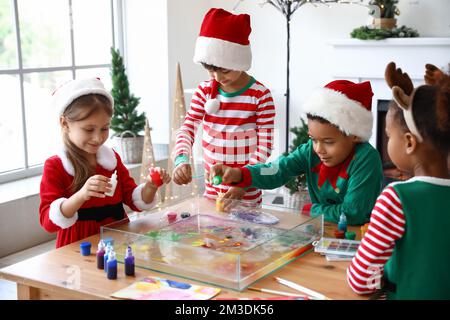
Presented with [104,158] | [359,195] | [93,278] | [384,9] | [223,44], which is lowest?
[93,278]

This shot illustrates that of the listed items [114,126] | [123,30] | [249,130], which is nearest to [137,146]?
[114,126]

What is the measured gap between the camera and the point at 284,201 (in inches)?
156

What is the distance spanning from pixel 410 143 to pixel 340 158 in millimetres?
638

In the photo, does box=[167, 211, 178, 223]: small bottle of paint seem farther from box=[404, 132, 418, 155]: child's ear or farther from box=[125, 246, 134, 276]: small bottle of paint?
box=[404, 132, 418, 155]: child's ear

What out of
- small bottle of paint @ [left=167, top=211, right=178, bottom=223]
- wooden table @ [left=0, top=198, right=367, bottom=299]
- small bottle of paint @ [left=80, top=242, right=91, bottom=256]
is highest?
small bottle of paint @ [left=167, top=211, right=178, bottom=223]

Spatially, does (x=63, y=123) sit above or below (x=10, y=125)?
above

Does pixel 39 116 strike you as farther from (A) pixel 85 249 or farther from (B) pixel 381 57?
(A) pixel 85 249

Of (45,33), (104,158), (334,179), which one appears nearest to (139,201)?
(104,158)

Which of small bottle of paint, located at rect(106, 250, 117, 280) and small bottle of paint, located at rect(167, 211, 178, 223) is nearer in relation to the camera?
small bottle of paint, located at rect(106, 250, 117, 280)

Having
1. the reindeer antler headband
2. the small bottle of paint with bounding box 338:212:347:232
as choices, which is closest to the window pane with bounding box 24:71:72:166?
the small bottle of paint with bounding box 338:212:347:232

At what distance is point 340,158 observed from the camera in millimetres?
2088

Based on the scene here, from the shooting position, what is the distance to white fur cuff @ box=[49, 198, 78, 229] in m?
1.94

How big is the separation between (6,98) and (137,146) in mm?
1027

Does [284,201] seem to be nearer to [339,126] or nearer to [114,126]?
[114,126]
